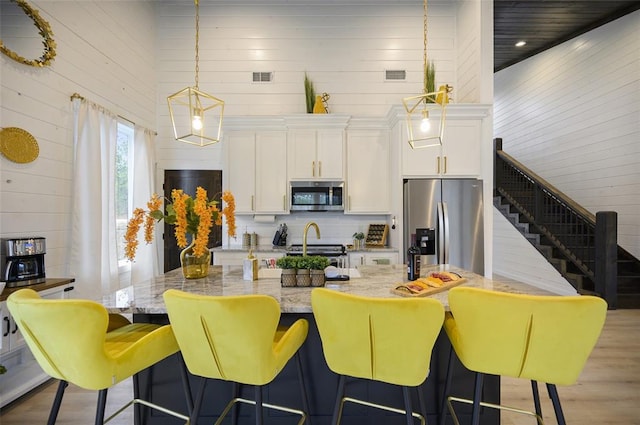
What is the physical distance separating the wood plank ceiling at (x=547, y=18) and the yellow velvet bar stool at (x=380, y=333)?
562 cm

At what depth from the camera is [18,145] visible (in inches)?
107

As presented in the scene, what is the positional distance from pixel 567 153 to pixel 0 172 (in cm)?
793

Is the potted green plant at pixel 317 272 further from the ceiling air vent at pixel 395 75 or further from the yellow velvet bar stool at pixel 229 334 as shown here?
the ceiling air vent at pixel 395 75

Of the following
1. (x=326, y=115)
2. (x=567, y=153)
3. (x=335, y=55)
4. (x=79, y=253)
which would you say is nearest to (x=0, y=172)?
(x=79, y=253)

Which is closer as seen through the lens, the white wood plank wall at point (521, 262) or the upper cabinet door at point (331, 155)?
the upper cabinet door at point (331, 155)

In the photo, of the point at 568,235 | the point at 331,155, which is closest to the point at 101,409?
the point at 331,155

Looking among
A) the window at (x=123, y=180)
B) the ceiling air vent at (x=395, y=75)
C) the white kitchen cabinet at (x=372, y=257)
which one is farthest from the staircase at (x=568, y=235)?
the window at (x=123, y=180)

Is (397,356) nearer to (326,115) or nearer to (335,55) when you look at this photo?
(326,115)

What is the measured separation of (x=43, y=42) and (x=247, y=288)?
3043 millimetres

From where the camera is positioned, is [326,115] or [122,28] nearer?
[122,28]

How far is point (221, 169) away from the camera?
194 inches

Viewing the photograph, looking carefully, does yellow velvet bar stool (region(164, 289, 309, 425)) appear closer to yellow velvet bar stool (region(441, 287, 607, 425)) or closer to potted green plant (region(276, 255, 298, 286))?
potted green plant (region(276, 255, 298, 286))

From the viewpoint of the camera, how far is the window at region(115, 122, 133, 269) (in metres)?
4.22

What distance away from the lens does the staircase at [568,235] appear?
4.63 metres
